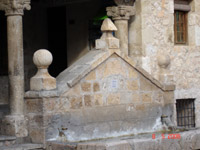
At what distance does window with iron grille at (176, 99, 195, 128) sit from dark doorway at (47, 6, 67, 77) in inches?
119

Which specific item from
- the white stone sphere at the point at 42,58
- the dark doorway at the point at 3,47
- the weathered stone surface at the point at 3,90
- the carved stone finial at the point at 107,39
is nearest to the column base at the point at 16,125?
the white stone sphere at the point at 42,58

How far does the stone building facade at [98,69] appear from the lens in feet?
28.2

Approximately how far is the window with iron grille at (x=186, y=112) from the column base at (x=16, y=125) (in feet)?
17.1

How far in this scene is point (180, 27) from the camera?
12.9 m

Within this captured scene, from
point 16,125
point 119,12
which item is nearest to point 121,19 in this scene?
point 119,12

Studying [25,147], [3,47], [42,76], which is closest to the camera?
[25,147]

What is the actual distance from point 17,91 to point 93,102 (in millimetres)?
1311

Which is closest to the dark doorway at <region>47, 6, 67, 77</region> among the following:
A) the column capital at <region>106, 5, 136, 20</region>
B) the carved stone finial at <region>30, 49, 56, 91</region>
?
the column capital at <region>106, 5, 136, 20</region>

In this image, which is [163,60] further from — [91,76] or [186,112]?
[186,112]

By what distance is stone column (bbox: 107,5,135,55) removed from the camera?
1110cm

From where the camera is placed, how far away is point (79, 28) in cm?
1264

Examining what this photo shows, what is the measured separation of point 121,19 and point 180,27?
7.43 feet

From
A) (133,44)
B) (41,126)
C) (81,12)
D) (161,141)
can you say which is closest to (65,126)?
(41,126)

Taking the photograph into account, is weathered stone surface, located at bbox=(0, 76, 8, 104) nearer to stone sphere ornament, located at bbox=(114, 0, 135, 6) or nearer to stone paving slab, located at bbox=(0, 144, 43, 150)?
stone sphere ornament, located at bbox=(114, 0, 135, 6)
